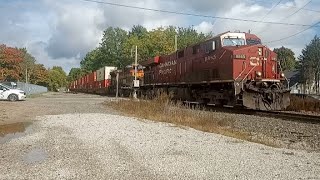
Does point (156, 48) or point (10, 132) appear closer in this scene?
point (10, 132)

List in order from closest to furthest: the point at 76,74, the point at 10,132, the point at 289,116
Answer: the point at 10,132, the point at 289,116, the point at 76,74

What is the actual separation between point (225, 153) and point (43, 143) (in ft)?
14.6

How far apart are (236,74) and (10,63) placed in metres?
67.2

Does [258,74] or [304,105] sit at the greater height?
[258,74]

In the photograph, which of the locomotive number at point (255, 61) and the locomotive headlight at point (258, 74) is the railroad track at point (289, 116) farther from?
the locomotive number at point (255, 61)

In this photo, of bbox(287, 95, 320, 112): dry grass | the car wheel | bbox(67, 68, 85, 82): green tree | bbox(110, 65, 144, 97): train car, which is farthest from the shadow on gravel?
bbox(67, 68, 85, 82): green tree

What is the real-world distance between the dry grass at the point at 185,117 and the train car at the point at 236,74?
231 centimetres

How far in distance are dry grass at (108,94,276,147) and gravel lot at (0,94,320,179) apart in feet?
4.06

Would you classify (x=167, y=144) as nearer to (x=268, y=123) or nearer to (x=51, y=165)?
(x=51, y=165)

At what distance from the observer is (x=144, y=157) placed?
8023mm

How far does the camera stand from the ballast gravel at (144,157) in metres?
6.60

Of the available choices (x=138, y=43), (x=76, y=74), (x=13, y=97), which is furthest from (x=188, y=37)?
(x=76, y=74)

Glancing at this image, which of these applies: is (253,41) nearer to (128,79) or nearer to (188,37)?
(128,79)

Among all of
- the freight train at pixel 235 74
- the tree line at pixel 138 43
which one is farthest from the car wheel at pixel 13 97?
the tree line at pixel 138 43
